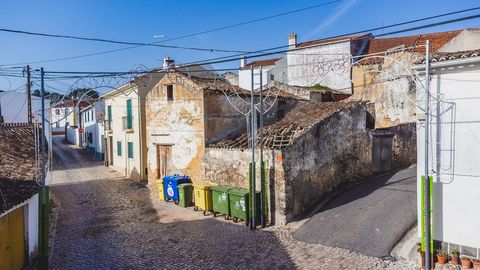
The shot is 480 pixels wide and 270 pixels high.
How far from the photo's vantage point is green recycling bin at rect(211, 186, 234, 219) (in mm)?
13195

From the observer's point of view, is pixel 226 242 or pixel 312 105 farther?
pixel 312 105

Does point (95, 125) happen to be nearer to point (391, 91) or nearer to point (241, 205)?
point (241, 205)

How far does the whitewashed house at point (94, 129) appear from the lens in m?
32.5

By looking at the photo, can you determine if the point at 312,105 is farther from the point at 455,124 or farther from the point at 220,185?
the point at 455,124

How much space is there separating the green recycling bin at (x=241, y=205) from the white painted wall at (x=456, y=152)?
18.3 feet

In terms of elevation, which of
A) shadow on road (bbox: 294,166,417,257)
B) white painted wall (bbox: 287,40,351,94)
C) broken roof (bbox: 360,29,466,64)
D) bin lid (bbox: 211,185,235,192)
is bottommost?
shadow on road (bbox: 294,166,417,257)

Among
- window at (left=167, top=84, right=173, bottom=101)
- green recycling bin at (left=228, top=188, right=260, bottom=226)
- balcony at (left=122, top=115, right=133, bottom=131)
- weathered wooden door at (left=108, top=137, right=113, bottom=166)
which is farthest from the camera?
weathered wooden door at (left=108, top=137, right=113, bottom=166)

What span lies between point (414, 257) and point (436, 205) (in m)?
1.54

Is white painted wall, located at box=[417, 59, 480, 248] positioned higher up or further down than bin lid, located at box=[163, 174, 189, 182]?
higher up

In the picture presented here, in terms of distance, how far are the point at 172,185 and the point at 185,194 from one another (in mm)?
1085

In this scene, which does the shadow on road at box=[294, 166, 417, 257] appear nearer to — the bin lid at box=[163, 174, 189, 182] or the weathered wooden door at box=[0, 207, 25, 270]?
the bin lid at box=[163, 174, 189, 182]

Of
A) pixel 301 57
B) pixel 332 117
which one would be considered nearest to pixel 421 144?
pixel 332 117

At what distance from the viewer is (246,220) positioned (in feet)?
40.7

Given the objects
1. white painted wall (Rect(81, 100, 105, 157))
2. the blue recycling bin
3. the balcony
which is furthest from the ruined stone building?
white painted wall (Rect(81, 100, 105, 157))
